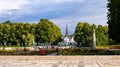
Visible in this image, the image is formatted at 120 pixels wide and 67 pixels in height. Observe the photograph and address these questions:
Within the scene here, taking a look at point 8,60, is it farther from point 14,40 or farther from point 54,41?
point 54,41

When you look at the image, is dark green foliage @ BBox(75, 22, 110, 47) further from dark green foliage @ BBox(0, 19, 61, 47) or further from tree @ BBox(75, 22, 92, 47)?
dark green foliage @ BBox(0, 19, 61, 47)

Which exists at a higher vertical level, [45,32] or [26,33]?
[45,32]

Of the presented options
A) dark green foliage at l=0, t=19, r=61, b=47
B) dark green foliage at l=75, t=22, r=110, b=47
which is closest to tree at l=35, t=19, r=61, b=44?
dark green foliage at l=0, t=19, r=61, b=47

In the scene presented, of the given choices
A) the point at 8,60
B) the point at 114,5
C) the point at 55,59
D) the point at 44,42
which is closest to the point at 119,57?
the point at 55,59

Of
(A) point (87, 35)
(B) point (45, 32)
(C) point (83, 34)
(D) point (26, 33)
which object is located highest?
(B) point (45, 32)

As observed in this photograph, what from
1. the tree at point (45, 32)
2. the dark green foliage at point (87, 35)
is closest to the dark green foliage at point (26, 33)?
the tree at point (45, 32)

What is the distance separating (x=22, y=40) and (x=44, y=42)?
7597 millimetres

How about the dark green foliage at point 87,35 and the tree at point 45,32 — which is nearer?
the dark green foliage at point 87,35

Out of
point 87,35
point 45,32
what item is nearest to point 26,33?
point 45,32

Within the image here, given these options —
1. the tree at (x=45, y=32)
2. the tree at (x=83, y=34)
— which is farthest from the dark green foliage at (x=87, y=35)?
the tree at (x=45, y=32)

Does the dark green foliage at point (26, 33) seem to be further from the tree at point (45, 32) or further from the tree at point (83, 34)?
the tree at point (83, 34)

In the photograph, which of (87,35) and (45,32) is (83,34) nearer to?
(87,35)

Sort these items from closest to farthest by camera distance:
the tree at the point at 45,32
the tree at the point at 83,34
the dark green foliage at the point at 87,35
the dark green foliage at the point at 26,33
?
the tree at the point at 83,34 → the dark green foliage at the point at 87,35 → the dark green foliage at the point at 26,33 → the tree at the point at 45,32

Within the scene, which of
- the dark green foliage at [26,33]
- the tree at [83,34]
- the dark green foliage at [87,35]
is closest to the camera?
the tree at [83,34]
